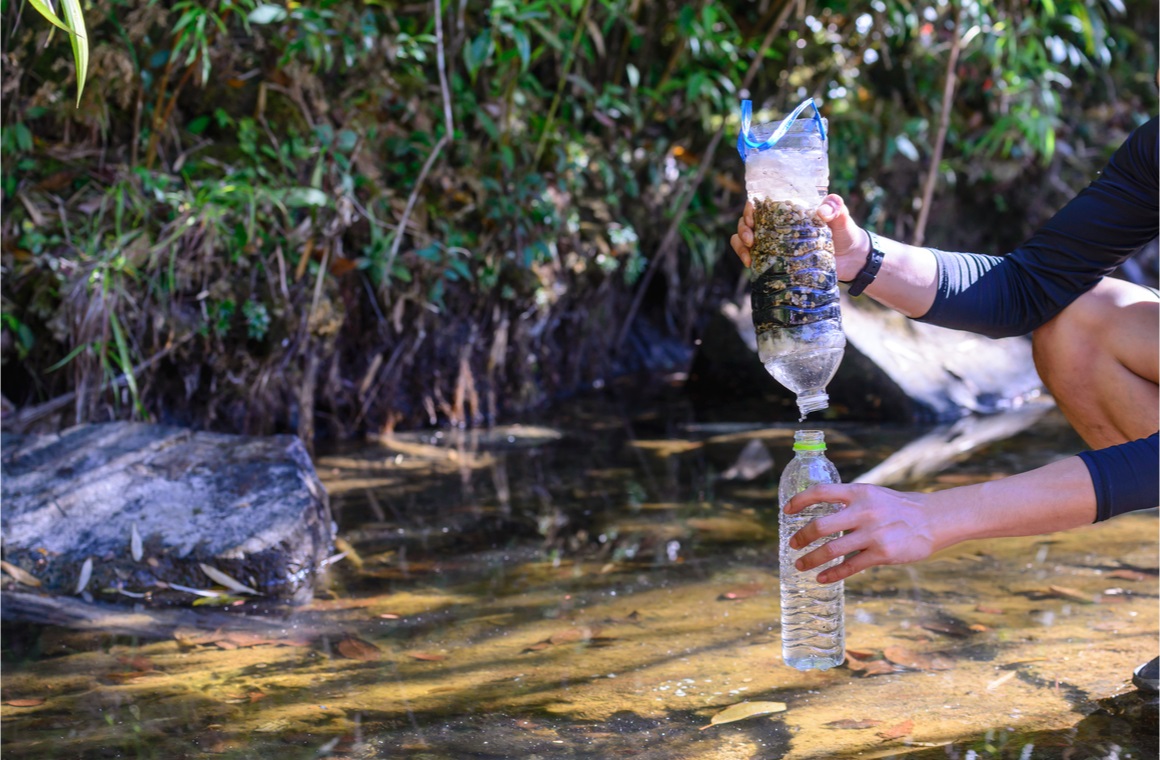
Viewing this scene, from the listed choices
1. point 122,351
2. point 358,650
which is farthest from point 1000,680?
point 122,351

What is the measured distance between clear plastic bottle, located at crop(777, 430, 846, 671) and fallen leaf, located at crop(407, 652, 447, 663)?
0.69 m

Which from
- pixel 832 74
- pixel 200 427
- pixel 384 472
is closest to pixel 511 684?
pixel 384 472

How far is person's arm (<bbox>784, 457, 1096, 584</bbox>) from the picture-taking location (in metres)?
1.45

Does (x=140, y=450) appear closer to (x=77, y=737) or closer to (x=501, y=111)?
(x=77, y=737)

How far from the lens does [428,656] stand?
7.20 ft

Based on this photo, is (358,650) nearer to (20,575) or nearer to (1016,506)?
(20,575)

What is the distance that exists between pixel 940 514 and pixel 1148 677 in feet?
2.52

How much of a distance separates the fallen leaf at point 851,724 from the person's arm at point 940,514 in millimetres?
471

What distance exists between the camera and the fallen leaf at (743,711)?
187 cm

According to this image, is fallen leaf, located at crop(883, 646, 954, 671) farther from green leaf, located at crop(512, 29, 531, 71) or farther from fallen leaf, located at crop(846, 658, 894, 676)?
green leaf, located at crop(512, 29, 531, 71)

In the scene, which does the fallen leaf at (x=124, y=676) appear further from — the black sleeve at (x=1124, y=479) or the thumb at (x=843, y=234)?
the black sleeve at (x=1124, y=479)

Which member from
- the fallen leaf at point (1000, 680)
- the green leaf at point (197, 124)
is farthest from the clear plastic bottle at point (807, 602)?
the green leaf at point (197, 124)

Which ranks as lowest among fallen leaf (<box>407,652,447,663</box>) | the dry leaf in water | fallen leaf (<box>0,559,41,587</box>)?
fallen leaf (<box>0,559,41,587</box>)

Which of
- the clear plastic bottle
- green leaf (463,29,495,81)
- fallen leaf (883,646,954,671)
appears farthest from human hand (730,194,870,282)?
green leaf (463,29,495,81)
